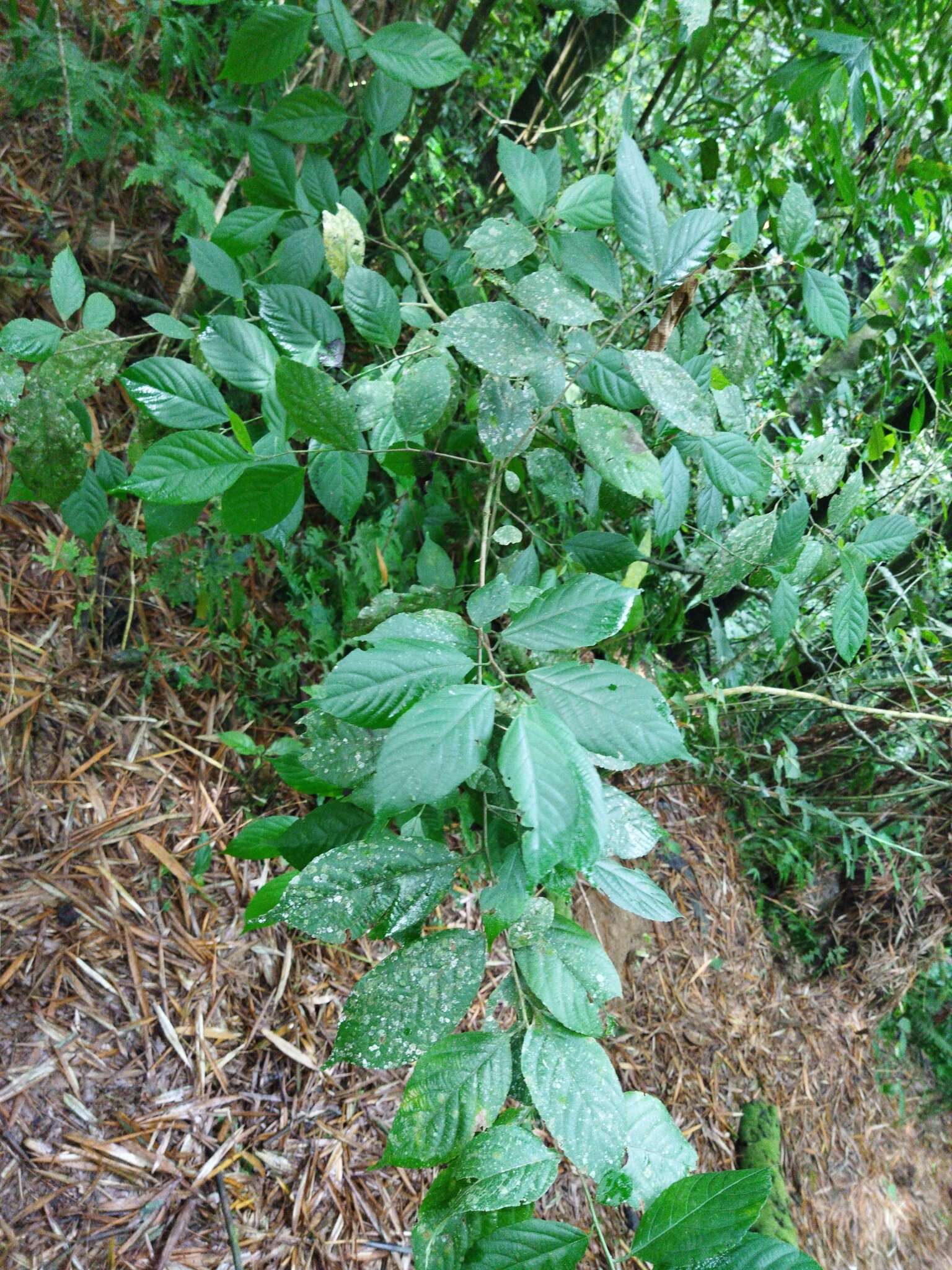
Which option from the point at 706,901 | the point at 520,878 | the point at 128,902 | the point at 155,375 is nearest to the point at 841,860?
the point at 706,901

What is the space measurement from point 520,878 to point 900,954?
2726 mm

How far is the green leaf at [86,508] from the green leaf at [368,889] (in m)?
0.60

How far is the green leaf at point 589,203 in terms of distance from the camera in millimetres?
1000

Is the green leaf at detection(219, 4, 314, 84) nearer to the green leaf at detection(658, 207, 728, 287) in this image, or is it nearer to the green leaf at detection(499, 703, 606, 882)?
the green leaf at detection(658, 207, 728, 287)

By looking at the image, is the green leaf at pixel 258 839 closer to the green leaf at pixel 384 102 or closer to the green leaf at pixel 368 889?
the green leaf at pixel 368 889

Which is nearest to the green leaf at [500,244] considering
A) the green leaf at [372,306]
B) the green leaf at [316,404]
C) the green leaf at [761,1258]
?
the green leaf at [372,306]

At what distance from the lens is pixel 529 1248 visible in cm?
51

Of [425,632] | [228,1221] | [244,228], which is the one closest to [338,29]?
[244,228]

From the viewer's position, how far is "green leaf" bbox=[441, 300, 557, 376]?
694 millimetres

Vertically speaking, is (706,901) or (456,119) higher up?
(456,119)

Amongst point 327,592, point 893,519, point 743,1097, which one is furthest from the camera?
point 743,1097

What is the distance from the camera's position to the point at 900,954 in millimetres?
2730

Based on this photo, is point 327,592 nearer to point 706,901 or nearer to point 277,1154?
point 277,1154

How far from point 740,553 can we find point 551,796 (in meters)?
0.67
